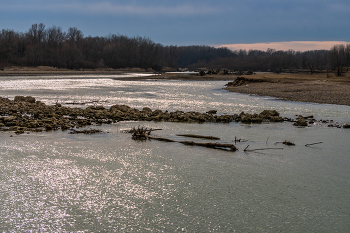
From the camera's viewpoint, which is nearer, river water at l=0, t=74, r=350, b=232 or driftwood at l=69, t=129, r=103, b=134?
river water at l=0, t=74, r=350, b=232

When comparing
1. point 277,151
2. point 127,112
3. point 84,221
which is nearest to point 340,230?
point 84,221

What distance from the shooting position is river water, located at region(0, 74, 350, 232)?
281 inches

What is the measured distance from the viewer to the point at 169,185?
30.4ft

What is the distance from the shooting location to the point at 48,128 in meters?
16.9

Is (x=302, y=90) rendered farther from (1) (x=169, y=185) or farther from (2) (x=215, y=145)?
(1) (x=169, y=185)

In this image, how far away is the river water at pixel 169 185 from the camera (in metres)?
7.14

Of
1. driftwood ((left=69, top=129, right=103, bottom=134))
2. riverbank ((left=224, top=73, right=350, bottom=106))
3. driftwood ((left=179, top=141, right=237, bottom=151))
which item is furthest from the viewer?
riverbank ((left=224, top=73, right=350, bottom=106))

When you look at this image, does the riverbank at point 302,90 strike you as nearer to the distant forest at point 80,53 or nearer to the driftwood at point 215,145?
the driftwood at point 215,145

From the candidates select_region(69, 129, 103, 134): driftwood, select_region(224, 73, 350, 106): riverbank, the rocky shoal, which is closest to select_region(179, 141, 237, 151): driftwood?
select_region(69, 129, 103, 134): driftwood

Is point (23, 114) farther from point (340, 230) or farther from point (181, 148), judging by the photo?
point (340, 230)

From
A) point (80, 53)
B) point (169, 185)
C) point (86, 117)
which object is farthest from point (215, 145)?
point (80, 53)

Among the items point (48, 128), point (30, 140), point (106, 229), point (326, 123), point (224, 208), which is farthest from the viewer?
point (326, 123)

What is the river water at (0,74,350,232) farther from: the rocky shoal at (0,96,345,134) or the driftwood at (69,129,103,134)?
the rocky shoal at (0,96,345,134)

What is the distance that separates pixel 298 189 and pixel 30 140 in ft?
35.6
